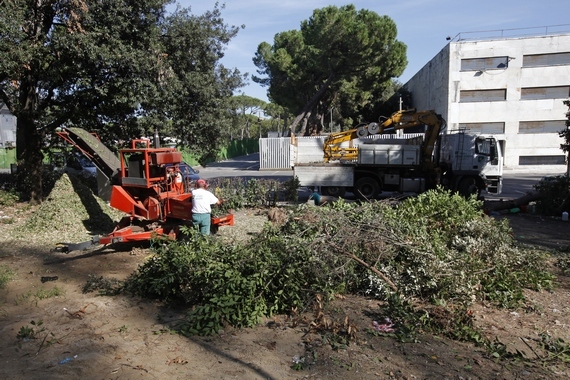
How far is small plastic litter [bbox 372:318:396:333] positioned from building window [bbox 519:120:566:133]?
99.7 feet

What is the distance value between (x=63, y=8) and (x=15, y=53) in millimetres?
1844

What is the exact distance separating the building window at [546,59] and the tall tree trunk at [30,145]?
100.0 ft

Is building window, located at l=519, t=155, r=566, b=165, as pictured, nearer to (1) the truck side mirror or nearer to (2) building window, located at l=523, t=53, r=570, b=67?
(2) building window, located at l=523, t=53, r=570, b=67

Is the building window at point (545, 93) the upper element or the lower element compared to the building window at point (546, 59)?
lower

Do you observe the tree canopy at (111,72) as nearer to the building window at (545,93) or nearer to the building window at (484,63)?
the building window at (484,63)

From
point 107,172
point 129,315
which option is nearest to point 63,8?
point 107,172

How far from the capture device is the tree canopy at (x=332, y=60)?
87.2 feet

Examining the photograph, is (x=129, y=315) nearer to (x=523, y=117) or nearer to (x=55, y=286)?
(x=55, y=286)

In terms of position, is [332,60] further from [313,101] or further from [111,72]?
[111,72]

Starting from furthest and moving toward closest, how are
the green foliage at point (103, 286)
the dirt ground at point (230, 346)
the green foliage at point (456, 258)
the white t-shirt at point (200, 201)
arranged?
the white t-shirt at point (200, 201), the green foliage at point (103, 286), the green foliage at point (456, 258), the dirt ground at point (230, 346)

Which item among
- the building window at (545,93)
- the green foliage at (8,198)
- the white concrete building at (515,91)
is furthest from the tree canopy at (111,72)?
the building window at (545,93)

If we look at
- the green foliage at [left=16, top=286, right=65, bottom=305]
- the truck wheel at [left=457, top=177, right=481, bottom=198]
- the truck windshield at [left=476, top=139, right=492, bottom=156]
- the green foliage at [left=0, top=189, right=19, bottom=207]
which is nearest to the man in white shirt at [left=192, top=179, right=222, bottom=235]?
the green foliage at [left=16, top=286, right=65, bottom=305]

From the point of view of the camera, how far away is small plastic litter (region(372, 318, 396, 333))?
4.66m

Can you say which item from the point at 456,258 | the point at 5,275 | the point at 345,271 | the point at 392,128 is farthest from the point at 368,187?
the point at 5,275
